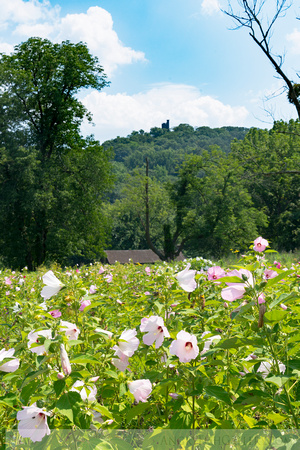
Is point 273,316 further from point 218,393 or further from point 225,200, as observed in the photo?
point 225,200

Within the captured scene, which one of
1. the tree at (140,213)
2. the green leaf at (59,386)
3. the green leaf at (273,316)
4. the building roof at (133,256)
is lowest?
the building roof at (133,256)

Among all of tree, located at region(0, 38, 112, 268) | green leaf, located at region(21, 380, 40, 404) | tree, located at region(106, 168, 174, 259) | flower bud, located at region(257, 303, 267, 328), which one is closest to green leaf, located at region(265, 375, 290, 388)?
flower bud, located at region(257, 303, 267, 328)

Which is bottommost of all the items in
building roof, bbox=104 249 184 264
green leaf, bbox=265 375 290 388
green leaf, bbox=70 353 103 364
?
building roof, bbox=104 249 184 264

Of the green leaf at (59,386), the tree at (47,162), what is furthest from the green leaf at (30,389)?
the tree at (47,162)

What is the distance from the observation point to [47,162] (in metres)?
24.8

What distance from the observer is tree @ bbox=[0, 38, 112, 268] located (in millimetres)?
23500

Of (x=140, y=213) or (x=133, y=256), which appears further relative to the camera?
(x=133, y=256)

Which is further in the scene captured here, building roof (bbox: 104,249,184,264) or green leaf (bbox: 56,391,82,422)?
building roof (bbox: 104,249,184,264)

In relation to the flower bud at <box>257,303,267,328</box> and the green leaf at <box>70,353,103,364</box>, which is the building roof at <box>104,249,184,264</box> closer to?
the green leaf at <box>70,353,103,364</box>

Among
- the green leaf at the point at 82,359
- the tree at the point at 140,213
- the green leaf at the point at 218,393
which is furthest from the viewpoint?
the tree at the point at 140,213

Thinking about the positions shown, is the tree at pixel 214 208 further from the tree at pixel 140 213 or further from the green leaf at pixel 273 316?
the green leaf at pixel 273 316

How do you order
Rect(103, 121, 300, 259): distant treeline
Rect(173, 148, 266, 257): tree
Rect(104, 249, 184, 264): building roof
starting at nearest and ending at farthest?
Rect(173, 148, 266, 257): tree → Rect(103, 121, 300, 259): distant treeline → Rect(104, 249, 184, 264): building roof

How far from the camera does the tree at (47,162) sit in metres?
23.5

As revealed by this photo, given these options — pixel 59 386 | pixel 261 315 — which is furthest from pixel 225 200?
pixel 59 386
